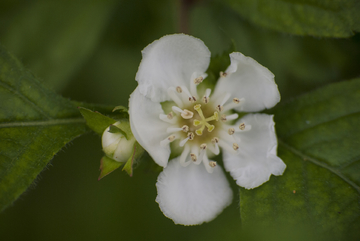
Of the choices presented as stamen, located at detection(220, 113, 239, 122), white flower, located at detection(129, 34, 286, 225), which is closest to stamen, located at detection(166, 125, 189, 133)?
→ white flower, located at detection(129, 34, 286, 225)

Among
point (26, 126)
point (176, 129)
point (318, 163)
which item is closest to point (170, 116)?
point (176, 129)

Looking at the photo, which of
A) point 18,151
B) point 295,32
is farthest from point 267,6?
point 18,151

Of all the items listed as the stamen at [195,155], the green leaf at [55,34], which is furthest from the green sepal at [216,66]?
the green leaf at [55,34]

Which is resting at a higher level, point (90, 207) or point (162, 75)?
point (162, 75)

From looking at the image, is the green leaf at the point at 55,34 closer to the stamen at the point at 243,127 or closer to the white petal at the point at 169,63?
the white petal at the point at 169,63

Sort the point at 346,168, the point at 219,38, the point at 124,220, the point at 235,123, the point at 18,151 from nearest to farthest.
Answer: the point at 18,151 → the point at 346,168 → the point at 235,123 → the point at 124,220 → the point at 219,38

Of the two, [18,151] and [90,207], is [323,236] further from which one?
[90,207]
